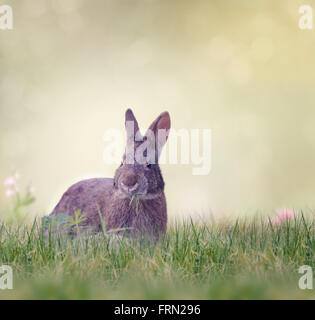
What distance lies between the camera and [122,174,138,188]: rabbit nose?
13.7 ft

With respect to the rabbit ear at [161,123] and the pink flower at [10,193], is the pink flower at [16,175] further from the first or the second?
the rabbit ear at [161,123]

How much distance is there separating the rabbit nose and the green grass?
0.48 meters

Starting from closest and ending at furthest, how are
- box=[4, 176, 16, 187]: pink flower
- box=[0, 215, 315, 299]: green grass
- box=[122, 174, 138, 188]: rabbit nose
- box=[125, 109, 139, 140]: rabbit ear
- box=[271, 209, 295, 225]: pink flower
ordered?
box=[0, 215, 315, 299]: green grass
box=[122, 174, 138, 188]: rabbit nose
box=[125, 109, 139, 140]: rabbit ear
box=[271, 209, 295, 225]: pink flower
box=[4, 176, 16, 187]: pink flower

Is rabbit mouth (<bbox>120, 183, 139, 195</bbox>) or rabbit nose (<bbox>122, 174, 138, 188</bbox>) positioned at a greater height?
rabbit nose (<bbox>122, 174, 138, 188</bbox>)

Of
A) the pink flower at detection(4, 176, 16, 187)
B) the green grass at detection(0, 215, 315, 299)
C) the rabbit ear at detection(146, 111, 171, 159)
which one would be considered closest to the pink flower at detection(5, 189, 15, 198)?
the pink flower at detection(4, 176, 16, 187)

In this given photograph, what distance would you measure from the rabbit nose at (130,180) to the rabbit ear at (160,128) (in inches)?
17.0

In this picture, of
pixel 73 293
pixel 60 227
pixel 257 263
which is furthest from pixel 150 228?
pixel 73 293

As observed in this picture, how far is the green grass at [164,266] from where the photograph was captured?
2.88m

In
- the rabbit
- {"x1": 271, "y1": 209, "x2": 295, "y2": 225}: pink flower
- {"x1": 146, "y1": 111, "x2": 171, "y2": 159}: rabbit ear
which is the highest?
{"x1": 146, "y1": 111, "x2": 171, "y2": 159}: rabbit ear

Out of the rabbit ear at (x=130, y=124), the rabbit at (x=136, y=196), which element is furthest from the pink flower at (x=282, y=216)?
the rabbit ear at (x=130, y=124)

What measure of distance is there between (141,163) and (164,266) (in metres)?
1.15

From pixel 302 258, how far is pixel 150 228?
4.39ft

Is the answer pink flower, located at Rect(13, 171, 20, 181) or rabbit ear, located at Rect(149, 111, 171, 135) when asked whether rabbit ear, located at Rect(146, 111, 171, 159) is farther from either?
pink flower, located at Rect(13, 171, 20, 181)
